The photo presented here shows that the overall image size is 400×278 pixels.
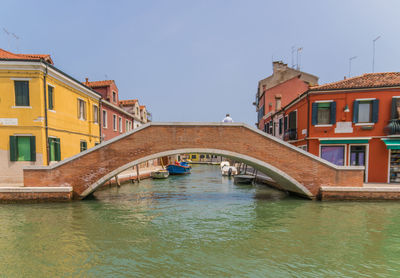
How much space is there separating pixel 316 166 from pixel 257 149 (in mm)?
2936

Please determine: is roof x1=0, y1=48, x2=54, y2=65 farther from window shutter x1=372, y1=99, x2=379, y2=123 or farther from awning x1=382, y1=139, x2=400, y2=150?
awning x1=382, y1=139, x2=400, y2=150

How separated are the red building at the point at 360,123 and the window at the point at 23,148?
50.7 ft

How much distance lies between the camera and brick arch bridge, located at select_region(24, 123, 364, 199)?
1024cm

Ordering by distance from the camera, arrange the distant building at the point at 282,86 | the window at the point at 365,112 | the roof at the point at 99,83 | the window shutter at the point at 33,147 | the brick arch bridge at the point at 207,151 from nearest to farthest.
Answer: the brick arch bridge at the point at 207,151
the window shutter at the point at 33,147
the window at the point at 365,112
the roof at the point at 99,83
the distant building at the point at 282,86

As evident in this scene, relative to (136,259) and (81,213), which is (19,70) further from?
(136,259)

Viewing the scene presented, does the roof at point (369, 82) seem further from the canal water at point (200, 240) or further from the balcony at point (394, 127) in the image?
the canal water at point (200, 240)

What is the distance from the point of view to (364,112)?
12.4 metres

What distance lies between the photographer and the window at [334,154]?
12.9 meters

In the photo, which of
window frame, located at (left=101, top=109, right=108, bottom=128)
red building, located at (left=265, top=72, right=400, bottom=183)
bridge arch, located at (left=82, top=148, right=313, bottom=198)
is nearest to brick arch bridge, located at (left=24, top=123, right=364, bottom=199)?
bridge arch, located at (left=82, top=148, right=313, bottom=198)

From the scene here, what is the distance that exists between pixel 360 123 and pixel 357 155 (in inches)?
74.1

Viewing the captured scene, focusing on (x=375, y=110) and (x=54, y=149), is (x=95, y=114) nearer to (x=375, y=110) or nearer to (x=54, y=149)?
(x=54, y=149)

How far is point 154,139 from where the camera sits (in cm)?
1041

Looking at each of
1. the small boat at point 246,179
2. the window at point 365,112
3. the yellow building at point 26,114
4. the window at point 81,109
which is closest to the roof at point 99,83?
→ the window at point 81,109

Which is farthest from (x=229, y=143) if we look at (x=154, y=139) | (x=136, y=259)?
(x=136, y=259)
